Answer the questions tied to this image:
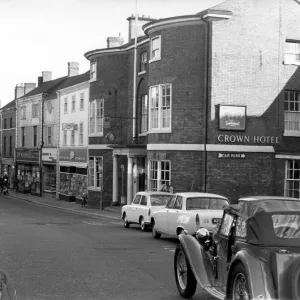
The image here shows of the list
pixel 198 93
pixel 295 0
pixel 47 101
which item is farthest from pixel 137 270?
pixel 47 101

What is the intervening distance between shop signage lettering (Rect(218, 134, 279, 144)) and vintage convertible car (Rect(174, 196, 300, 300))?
19.0 meters

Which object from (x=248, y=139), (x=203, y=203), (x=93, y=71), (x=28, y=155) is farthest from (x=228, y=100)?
(x=28, y=155)

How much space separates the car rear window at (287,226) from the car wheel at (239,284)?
2.20 ft

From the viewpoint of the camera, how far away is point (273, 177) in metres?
29.0

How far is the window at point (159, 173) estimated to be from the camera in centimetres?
2950

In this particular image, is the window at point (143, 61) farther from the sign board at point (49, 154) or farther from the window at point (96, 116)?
the sign board at point (49, 154)

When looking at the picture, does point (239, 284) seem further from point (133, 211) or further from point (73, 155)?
point (73, 155)

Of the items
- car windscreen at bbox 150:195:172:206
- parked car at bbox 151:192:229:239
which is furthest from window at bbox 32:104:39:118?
parked car at bbox 151:192:229:239

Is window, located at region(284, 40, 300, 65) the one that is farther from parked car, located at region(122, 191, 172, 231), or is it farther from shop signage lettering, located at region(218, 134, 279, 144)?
parked car, located at region(122, 191, 172, 231)

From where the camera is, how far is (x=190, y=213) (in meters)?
16.8

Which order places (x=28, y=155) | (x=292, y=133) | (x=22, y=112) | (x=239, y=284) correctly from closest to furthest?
(x=239, y=284), (x=292, y=133), (x=28, y=155), (x=22, y=112)

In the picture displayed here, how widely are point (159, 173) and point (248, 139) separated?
4684mm

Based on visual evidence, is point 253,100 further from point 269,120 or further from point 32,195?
point 32,195

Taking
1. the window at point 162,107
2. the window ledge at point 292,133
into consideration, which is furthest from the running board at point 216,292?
the window ledge at point 292,133
